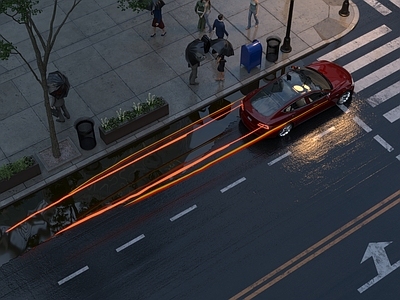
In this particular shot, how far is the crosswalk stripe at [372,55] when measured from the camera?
23641 mm

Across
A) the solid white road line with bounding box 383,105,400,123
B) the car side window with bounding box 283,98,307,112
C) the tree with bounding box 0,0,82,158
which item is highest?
the tree with bounding box 0,0,82,158

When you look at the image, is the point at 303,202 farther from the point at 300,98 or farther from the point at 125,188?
the point at 125,188

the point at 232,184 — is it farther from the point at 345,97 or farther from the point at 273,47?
the point at 273,47

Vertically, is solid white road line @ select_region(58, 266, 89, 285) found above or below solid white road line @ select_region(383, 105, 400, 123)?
below

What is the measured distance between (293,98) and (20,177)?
9.65 metres

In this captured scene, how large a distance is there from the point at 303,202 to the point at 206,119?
5040 mm

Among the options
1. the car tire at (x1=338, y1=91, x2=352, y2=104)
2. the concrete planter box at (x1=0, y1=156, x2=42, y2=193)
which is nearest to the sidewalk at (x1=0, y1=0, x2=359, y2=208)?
the concrete planter box at (x1=0, y1=156, x2=42, y2=193)

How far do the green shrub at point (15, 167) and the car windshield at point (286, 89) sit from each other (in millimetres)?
7896

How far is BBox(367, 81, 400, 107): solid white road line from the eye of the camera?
2222 centimetres

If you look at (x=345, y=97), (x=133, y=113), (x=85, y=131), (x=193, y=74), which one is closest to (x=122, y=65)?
(x=193, y=74)

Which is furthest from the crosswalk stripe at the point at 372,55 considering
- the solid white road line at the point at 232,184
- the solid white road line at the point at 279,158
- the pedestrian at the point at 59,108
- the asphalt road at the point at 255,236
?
the pedestrian at the point at 59,108

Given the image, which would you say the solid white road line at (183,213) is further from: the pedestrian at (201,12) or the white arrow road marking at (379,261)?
the pedestrian at (201,12)

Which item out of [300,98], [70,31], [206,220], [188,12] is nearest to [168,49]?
[188,12]

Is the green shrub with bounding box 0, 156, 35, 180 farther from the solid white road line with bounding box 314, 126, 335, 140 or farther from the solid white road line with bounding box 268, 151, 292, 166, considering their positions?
the solid white road line with bounding box 314, 126, 335, 140
